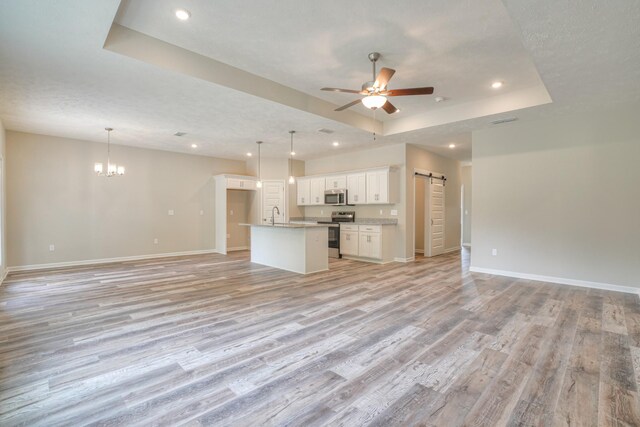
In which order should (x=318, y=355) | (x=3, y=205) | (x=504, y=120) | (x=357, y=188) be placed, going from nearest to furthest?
(x=318, y=355) < (x=504, y=120) < (x=3, y=205) < (x=357, y=188)

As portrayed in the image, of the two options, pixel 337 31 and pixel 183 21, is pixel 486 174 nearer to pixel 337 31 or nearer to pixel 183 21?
pixel 337 31

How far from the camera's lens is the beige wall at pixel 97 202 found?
6129 mm

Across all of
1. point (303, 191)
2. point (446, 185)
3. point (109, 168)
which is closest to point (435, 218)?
point (446, 185)

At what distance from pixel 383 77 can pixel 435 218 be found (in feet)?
19.0

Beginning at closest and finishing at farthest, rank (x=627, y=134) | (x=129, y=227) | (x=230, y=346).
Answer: (x=230, y=346), (x=627, y=134), (x=129, y=227)

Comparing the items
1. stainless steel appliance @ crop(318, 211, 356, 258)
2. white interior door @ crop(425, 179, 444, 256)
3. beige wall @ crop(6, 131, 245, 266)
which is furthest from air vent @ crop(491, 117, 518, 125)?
beige wall @ crop(6, 131, 245, 266)

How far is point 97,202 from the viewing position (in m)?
6.99

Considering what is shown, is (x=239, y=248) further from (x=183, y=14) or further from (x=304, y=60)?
(x=183, y=14)

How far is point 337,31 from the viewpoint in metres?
3.12

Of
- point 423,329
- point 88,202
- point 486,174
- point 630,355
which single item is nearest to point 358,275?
point 423,329

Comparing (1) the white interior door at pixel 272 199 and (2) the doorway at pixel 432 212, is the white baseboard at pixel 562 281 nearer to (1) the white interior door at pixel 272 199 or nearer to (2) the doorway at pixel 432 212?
(2) the doorway at pixel 432 212

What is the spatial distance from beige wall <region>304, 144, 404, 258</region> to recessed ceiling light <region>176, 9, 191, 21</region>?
533cm

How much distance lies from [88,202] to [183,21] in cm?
577

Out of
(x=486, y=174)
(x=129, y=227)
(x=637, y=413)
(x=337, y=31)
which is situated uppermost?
(x=337, y=31)
